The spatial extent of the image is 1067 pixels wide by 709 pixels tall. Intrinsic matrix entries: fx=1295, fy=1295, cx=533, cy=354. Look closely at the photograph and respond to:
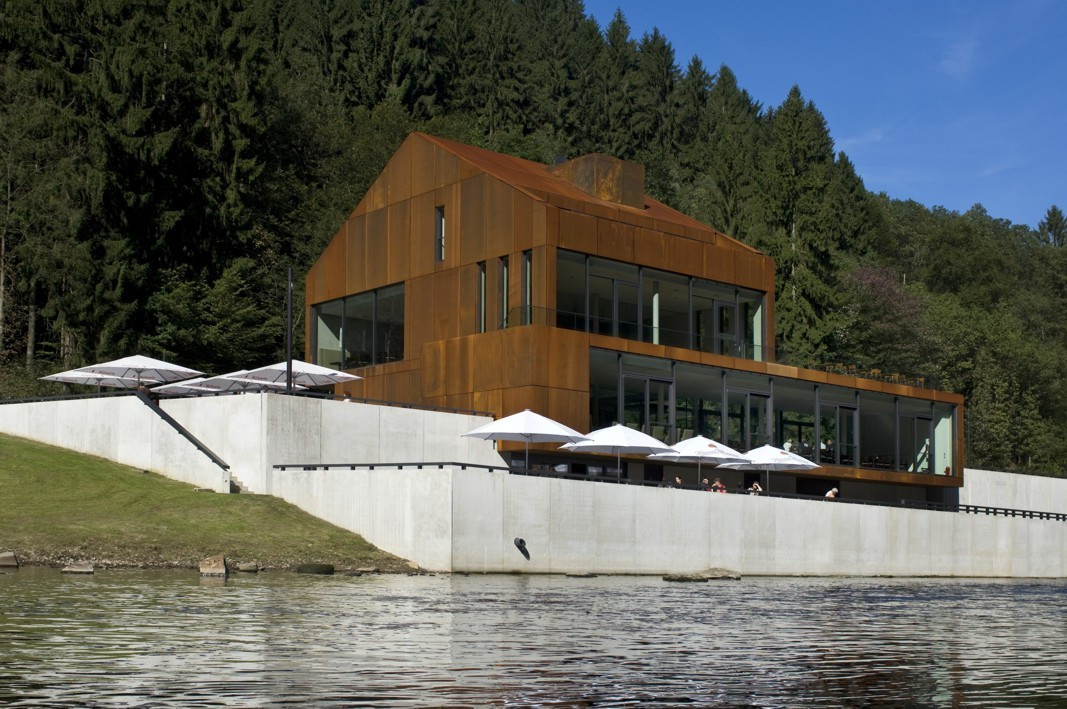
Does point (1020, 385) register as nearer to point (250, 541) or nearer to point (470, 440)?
point (470, 440)

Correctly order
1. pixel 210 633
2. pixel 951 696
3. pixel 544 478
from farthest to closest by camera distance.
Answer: pixel 544 478 → pixel 210 633 → pixel 951 696

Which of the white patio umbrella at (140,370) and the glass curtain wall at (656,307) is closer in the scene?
the white patio umbrella at (140,370)

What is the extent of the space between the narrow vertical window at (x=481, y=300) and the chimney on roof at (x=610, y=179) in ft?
24.3

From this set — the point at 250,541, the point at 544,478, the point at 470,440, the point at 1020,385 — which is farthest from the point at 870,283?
the point at 250,541

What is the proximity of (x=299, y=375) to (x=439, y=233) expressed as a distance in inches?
356

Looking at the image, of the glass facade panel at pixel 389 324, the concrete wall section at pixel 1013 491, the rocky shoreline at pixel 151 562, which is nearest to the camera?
the rocky shoreline at pixel 151 562

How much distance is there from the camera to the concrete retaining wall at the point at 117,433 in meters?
34.7

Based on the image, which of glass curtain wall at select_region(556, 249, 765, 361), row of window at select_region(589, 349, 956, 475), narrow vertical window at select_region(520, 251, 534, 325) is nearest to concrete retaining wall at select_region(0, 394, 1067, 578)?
narrow vertical window at select_region(520, 251, 534, 325)

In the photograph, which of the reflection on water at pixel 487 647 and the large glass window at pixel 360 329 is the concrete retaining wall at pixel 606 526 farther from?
the large glass window at pixel 360 329

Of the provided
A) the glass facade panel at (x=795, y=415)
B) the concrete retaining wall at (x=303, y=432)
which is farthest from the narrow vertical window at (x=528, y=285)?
the glass facade panel at (x=795, y=415)

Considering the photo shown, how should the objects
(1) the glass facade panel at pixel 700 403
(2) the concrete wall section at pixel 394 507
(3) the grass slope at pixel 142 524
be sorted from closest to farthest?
(3) the grass slope at pixel 142 524
(2) the concrete wall section at pixel 394 507
(1) the glass facade panel at pixel 700 403

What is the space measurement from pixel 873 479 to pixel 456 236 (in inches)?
760

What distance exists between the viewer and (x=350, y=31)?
96625 millimetres

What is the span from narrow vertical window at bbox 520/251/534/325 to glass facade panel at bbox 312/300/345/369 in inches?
437
